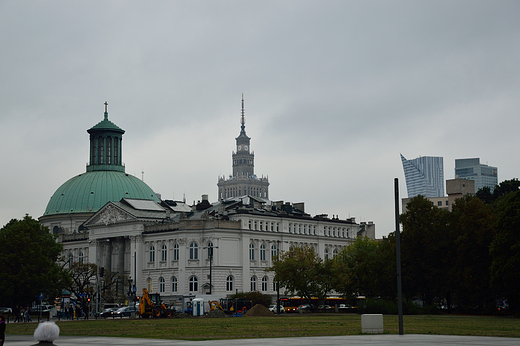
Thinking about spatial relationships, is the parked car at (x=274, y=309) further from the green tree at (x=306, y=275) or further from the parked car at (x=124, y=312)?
the parked car at (x=124, y=312)

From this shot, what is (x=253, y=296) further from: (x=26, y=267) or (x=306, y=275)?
(x=26, y=267)

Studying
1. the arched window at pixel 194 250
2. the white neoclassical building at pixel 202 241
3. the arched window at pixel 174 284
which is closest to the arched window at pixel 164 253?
the white neoclassical building at pixel 202 241

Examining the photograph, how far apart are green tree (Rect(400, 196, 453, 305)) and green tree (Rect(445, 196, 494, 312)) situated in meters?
3.05

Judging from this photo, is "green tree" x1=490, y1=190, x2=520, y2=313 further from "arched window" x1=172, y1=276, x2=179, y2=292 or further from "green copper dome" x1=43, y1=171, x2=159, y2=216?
"green copper dome" x1=43, y1=171, x2=159, y2=216

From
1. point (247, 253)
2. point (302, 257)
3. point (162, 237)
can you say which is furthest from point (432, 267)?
point (162, 237)

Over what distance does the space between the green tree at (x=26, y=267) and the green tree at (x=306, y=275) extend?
32222 mm

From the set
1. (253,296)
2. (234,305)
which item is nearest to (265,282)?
(253,296)

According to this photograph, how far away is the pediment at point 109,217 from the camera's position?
140000 mm

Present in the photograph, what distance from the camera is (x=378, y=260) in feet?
330

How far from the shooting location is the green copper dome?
6344 inches

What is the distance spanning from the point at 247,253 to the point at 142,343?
95809 mm

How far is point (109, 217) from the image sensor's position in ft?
470

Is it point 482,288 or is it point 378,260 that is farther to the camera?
point 378,260

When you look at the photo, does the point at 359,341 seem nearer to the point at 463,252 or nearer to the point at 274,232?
the point at 463,252
